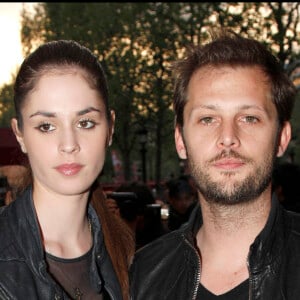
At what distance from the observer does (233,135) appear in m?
3.15

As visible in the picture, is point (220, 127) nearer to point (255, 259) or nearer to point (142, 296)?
point (255, 259)

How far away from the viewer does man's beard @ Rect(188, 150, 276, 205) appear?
311 cm

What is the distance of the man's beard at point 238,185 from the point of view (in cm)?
311

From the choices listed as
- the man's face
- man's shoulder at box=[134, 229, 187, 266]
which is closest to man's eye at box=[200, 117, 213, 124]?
the man's face

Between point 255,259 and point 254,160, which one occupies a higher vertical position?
point 254,160

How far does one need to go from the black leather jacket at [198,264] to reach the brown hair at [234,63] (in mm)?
644

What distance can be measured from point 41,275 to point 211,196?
102cm

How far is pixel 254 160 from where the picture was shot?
314 cm

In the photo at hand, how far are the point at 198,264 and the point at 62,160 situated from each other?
3.15 feet

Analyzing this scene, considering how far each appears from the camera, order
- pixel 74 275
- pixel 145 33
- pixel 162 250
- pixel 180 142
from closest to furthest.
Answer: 1. pixel 74 275
2. pixel 162 250
3. pixel 180 142
4. pixel 145 33

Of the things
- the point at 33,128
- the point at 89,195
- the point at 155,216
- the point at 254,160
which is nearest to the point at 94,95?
the point at 33,128

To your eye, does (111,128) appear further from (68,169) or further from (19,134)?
(19,134)

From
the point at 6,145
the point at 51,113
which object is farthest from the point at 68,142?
the point at 6,145

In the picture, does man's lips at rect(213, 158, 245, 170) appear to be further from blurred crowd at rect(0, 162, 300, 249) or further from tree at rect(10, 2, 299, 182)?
tree at rect(10, 2, 299, 182)
